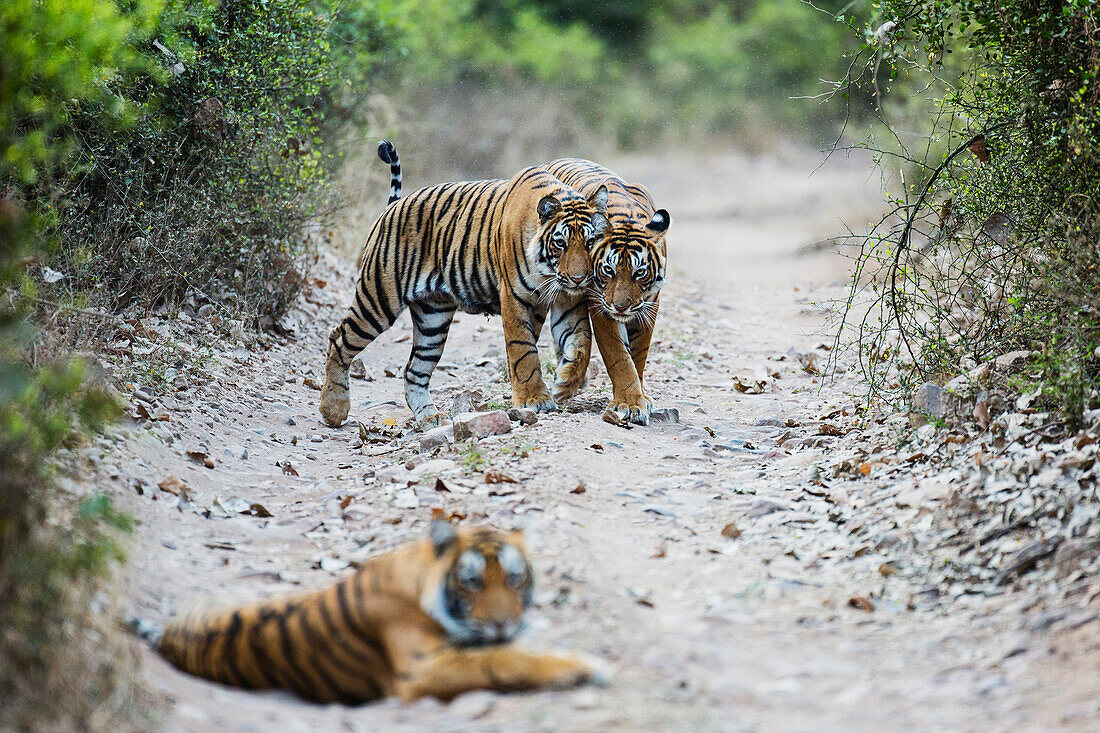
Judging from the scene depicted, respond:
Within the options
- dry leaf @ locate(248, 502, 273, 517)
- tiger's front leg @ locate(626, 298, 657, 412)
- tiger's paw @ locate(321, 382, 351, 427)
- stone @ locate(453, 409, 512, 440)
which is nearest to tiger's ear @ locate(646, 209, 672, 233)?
tiger's front leg @ locate(626, 298, 657, 412)

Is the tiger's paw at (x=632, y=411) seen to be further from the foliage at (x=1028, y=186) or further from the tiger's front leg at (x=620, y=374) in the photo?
the foliage at (x=1028, y=186)

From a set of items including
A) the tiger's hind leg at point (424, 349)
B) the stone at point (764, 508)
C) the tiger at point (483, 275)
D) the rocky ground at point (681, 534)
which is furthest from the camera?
the tiger's hind leg at point (424, 349)

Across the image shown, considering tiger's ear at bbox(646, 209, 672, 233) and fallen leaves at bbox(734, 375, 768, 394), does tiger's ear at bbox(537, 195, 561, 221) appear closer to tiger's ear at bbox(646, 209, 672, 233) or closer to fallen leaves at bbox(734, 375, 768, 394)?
tiger's ear at bbox(646, 209, 672, 233)

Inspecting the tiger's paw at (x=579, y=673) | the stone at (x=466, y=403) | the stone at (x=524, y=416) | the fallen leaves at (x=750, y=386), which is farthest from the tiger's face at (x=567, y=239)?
the tiger's paw at (x=579, y=673)

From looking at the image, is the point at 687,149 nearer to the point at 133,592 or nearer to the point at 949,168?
the point at 949,168

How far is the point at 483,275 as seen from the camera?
6.91 metres

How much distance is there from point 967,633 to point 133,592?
287 centimetres

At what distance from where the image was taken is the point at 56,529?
295cm

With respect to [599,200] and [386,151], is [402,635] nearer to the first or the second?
[599,200]

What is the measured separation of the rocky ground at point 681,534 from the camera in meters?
2.98

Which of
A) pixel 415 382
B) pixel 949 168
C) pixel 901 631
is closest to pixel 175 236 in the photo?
pixel 415 382

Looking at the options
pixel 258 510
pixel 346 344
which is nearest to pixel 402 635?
pixel 258 510

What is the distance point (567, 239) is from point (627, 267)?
409 millimetres

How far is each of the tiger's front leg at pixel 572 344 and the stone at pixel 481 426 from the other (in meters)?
0.95
